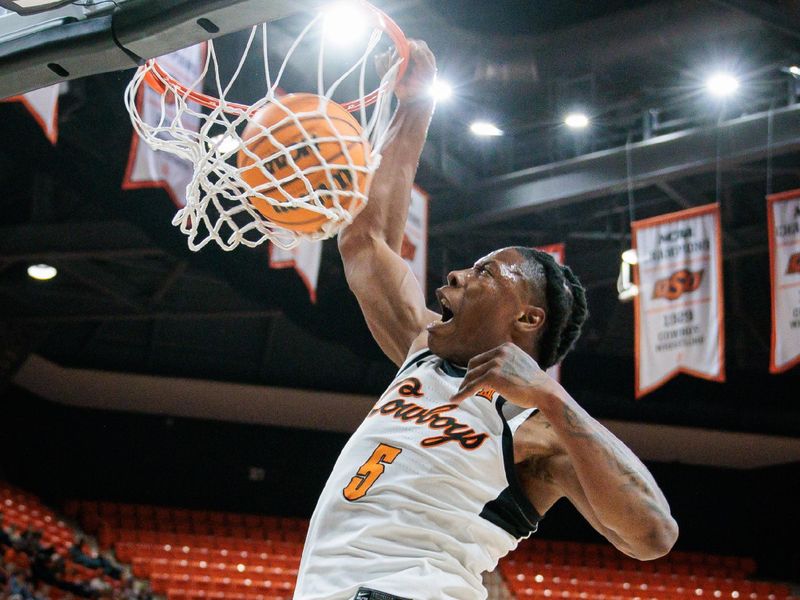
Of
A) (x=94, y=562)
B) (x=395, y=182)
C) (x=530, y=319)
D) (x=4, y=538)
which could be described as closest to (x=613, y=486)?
(x=530, y=319)

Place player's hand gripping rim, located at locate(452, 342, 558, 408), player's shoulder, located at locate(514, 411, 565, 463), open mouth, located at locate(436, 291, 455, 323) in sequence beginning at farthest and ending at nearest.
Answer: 1. open mouth, located at locate(436, 291, 455, 323)
2. player's shoulder, located at locate(514, 411, 565, 463)
3. player's hand gripping rim, located at locate(452, 342, 558, 408)

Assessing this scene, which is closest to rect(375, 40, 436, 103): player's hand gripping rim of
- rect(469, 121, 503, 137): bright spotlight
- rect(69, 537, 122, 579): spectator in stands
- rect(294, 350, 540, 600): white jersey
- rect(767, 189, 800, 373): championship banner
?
rect(294, 350, 540, 600): white jersey

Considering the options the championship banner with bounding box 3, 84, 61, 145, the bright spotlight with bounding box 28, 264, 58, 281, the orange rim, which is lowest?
the orange rim

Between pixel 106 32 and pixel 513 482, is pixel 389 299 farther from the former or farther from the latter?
pixel 106 32

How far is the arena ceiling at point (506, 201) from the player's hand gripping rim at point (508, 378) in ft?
16.9

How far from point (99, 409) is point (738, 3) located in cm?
1132

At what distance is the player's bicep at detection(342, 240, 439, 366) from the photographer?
10.0ft

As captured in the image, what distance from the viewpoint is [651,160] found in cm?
999

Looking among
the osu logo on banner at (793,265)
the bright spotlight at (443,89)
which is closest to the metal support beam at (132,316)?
the bright spotlight at (443,89)

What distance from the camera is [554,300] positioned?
2799 millimetres

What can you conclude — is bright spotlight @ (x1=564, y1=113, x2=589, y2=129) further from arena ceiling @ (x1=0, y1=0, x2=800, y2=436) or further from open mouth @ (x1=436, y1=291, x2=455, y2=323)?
open mouth @ (x1=436, y1=291, x2=455, y2=323)

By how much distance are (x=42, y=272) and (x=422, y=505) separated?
448 inches

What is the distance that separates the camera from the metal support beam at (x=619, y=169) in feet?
31.2

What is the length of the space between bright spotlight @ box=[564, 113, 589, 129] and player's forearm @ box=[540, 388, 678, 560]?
307 inches
